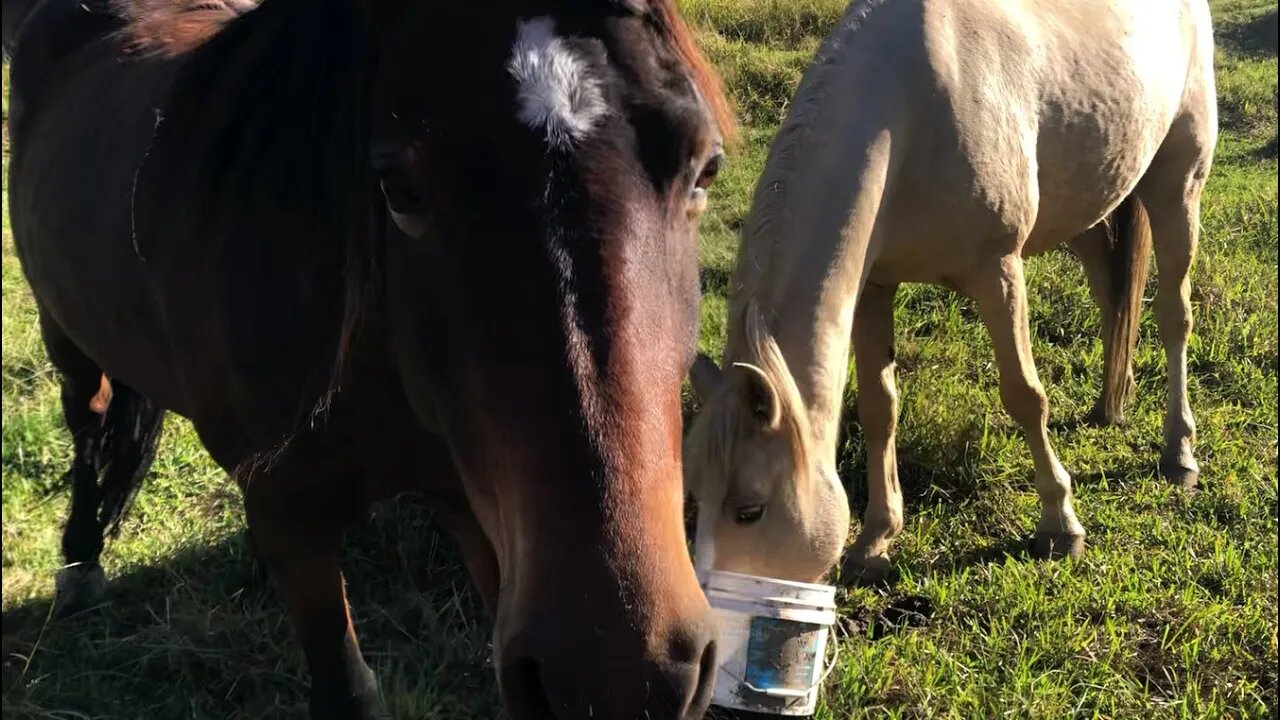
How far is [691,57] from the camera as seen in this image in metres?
1.32

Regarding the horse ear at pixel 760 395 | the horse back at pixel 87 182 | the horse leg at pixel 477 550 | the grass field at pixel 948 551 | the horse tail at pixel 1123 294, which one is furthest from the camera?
the horse tail at pixel 1123 294

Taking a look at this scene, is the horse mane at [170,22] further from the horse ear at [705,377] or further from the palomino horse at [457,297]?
the horse ear at [705,377]

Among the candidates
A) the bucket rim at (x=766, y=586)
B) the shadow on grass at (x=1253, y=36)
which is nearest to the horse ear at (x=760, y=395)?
the bucket rim at (x=766, y=586)

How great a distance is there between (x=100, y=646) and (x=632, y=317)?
2.34 meters

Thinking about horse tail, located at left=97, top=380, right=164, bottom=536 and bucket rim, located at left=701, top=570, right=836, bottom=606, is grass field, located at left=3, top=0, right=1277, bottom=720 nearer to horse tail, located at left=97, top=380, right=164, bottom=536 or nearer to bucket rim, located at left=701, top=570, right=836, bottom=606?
horse tail, located at left=97, top=380, right=164, bottom=536

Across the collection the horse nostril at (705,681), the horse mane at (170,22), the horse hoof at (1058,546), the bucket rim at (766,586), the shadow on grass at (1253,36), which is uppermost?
the horse mane at (170,22)

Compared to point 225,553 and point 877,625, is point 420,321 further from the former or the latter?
point 225,553

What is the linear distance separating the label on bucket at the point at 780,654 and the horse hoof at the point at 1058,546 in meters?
1.13

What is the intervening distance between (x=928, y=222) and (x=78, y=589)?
2758 mm

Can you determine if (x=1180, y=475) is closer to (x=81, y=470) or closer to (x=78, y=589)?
(x=78, y=589)

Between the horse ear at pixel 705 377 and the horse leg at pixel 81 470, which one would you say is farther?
the horse leg at pixel 81 470

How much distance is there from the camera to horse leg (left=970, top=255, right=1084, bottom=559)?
8.94 ft

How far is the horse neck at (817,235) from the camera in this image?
7.59 ft

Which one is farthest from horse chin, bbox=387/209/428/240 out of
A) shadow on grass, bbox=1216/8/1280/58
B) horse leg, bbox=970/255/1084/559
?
shadow on grass, bbox=1216/8/1280/58
